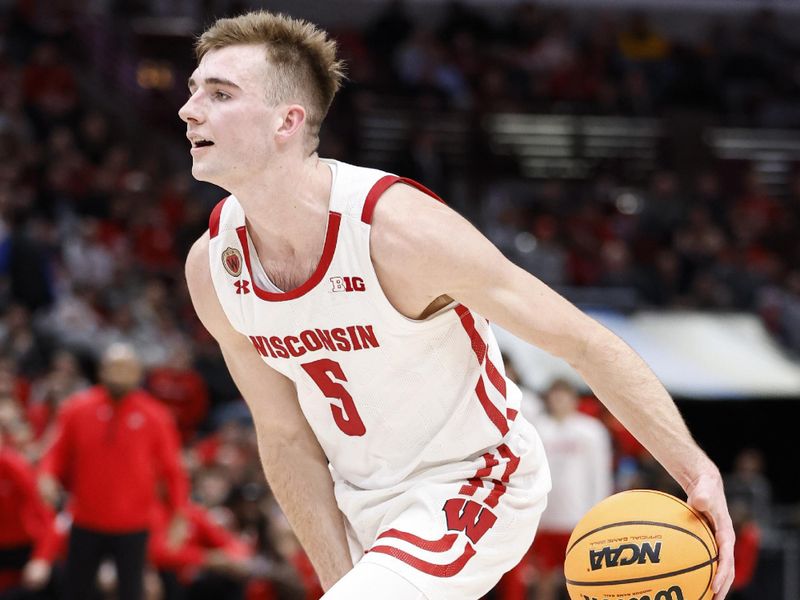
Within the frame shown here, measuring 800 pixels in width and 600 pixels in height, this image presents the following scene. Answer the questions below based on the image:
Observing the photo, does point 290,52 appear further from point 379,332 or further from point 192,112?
point 379,332

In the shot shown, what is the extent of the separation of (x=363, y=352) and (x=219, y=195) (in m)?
13.3

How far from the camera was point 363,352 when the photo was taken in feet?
12.4

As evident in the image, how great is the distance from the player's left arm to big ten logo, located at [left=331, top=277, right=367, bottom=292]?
94 millimetres

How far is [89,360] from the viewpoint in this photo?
13016 mm

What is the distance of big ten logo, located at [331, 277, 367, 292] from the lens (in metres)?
3.71

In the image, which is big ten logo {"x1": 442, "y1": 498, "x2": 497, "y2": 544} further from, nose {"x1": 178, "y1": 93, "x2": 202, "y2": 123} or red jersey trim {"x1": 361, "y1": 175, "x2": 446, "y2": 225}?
nose {"x1": 178, "y1": 93, "x2": 202, "y2": 123}

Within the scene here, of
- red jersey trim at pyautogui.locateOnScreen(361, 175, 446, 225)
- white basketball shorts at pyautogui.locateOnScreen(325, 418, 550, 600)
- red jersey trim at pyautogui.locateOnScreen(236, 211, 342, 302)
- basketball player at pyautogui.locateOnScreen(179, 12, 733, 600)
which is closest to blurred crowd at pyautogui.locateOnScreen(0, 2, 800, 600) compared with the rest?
white basketball shorts at pyautogui.locateOnScreen(325, 418, 550, 600)

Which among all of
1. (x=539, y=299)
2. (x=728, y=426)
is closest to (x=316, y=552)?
(x=539, y=299)

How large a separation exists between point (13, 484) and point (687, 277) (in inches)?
397

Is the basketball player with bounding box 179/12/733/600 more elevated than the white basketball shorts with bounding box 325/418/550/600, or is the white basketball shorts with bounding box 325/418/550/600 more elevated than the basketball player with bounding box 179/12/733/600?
the basketball player with bounding box 179/12/733/600

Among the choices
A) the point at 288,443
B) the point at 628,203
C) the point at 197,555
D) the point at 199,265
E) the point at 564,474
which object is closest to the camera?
the point at 199,265

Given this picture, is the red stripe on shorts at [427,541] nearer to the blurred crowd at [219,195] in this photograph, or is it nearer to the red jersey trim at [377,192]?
the red jersey trim at [377,192]

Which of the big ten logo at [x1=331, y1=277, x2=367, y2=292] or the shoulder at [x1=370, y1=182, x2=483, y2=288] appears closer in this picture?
the shoulder at [x1=370, y1=182, x2=483, y2=288]

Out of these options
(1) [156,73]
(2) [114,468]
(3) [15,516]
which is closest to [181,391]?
(2) [114,468]
